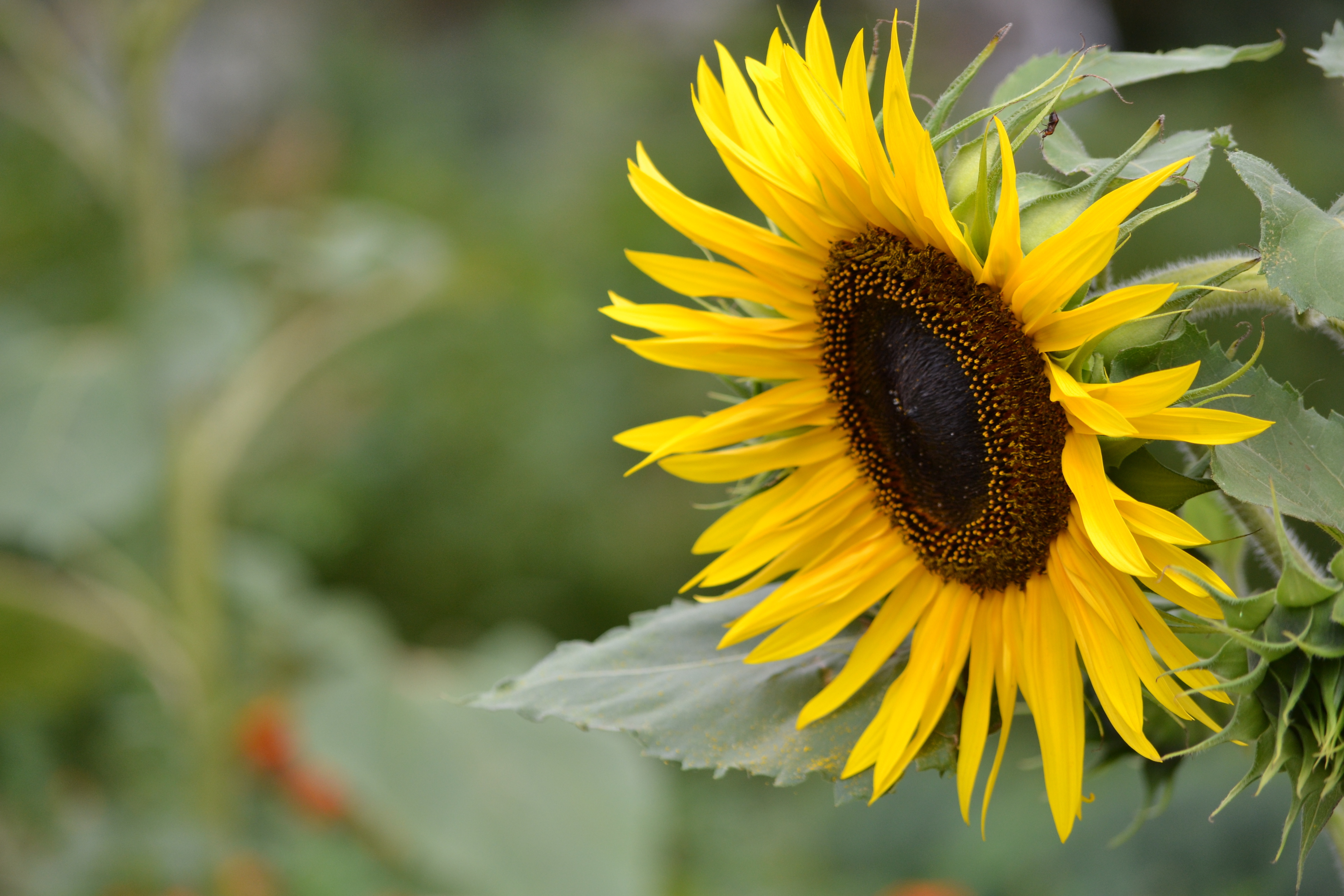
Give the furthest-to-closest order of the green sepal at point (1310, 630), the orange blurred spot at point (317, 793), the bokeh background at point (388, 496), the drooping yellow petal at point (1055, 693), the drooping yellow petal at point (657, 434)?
the orange blurred spot at point (317, 793), the bokeh background at point (388, 496), the drooping yellow petal at point (657, 434), the drooping yellow petal at point (1055, 693), the green sepal at point (1310, 630)

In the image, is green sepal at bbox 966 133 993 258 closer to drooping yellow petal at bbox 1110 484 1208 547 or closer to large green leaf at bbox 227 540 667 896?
drooping yellow petal at bbox 1110 484 1208 547

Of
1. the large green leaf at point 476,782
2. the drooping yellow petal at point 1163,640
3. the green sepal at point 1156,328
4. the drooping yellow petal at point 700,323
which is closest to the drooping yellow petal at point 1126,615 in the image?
the drooping yellow petal at point 1163,640

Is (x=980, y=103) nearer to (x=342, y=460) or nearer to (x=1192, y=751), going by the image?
(x=342, y=460)

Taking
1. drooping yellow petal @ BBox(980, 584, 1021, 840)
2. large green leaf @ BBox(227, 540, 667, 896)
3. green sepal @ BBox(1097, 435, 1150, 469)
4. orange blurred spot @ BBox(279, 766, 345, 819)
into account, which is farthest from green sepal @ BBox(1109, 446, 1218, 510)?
orange blurred spot @ BBox(279, 766, 345, 819)

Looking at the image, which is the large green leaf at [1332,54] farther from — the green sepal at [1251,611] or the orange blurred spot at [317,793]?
the orange blurred spot at [317,793]

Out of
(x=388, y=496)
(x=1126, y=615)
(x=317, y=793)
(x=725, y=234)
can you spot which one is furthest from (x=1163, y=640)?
(x=388, y=496)

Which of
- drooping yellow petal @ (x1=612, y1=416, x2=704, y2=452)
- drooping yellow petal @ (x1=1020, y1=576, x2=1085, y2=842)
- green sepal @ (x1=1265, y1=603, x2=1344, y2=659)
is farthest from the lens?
drooping yellow petal @ (x1=612, y1=416, x2=704, y2=452)
